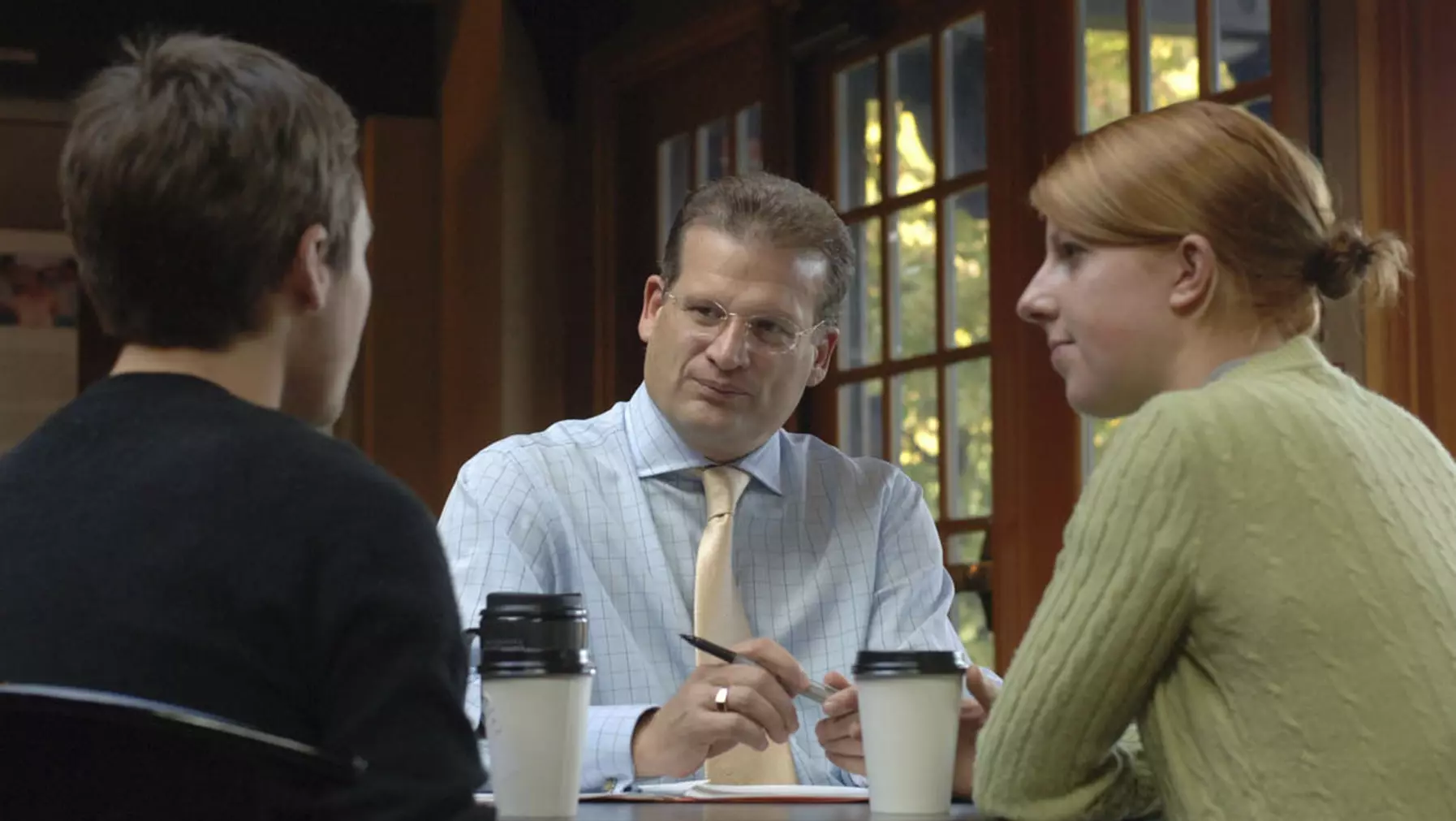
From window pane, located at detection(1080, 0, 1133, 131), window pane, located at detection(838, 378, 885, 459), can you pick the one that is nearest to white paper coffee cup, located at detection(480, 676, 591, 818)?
window pane, located at detection(1080, 0, 1133, 131)

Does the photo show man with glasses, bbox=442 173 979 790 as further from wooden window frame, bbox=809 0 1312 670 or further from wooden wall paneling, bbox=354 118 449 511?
wooden wall paneling, bbox=354 118 449 511

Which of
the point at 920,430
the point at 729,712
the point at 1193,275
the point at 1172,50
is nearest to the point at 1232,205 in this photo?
the point at 1193,275

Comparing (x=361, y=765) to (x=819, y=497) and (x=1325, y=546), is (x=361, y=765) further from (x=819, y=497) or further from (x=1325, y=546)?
(x=819, y=497)

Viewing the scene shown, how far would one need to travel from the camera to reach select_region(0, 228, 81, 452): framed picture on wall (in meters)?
5.32

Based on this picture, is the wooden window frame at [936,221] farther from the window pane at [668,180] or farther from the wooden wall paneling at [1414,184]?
the wooden wall paneling at [1414,184]

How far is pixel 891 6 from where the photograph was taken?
3.96 m

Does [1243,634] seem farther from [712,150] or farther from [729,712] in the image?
[712,150]

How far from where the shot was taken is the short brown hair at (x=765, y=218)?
2.24m

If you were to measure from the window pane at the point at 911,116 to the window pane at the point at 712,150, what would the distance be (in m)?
0.62

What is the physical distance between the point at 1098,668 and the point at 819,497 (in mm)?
927

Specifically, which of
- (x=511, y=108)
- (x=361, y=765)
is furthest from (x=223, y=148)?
(x=511, y=108)

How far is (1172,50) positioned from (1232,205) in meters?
1.92

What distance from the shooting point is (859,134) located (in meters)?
4.16

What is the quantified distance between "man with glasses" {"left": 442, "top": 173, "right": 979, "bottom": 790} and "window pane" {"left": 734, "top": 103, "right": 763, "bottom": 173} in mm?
2067
